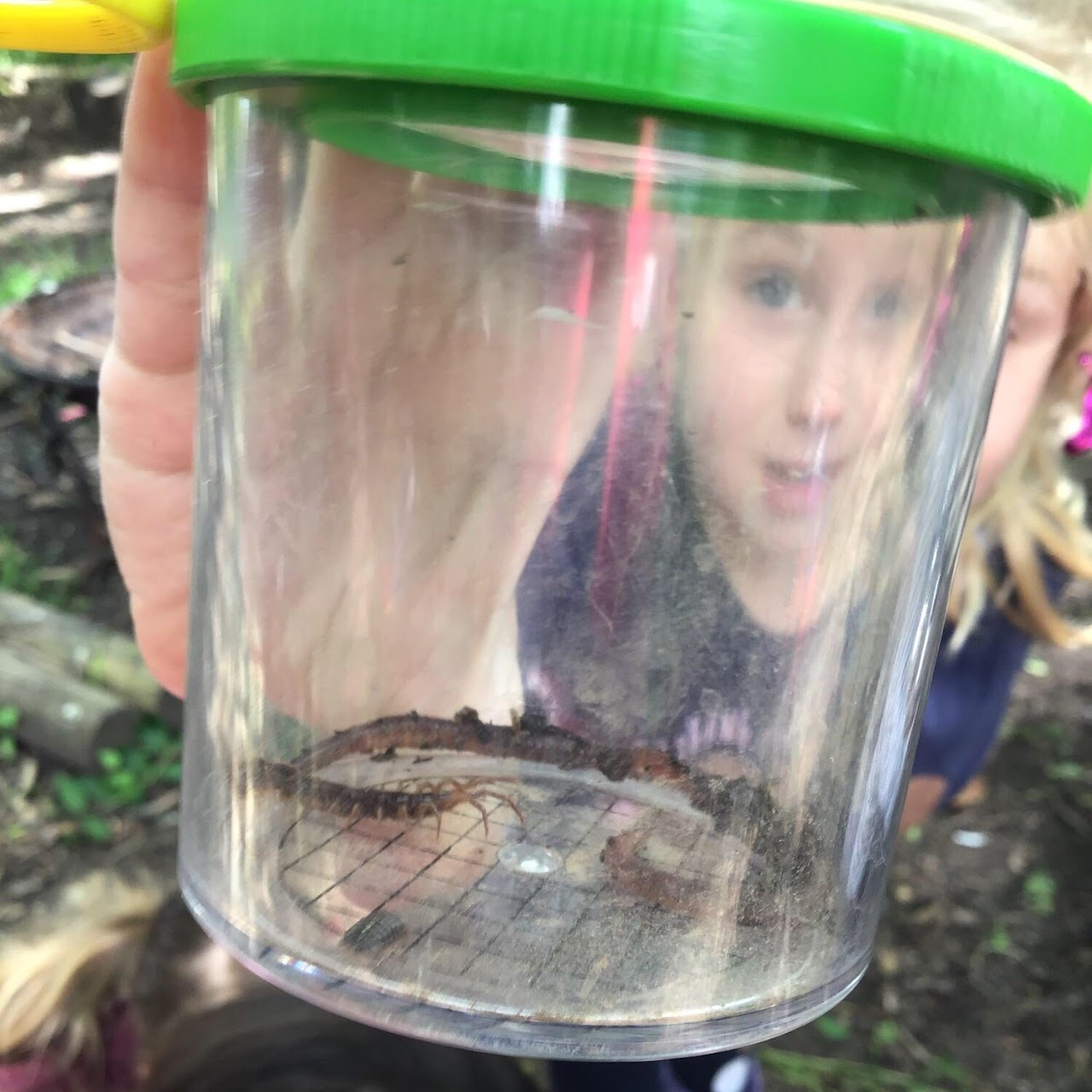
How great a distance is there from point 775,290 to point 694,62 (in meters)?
0.18

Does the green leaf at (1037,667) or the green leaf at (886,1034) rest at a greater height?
the green leaf at (1037,667)

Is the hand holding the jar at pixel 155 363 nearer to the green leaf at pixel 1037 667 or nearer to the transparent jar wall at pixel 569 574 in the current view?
the transparent jar wall at pixel 569 574

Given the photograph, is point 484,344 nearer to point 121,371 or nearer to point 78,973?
point 121,371

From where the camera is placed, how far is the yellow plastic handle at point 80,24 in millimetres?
462

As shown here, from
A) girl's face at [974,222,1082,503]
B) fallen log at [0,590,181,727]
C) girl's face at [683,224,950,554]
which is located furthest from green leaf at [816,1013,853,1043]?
girl's face at [683,224,950,554]

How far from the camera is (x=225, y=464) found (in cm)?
61

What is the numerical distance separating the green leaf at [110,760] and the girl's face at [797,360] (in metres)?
1.57

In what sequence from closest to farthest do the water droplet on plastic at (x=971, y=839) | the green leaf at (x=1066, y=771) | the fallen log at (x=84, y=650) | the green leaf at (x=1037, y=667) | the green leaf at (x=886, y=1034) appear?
the green leaf at (x=886, y=1034)
the fallen log at (x=84, y=650)
the water droplet on plastic at (x=971, y=839)
the green leaf at (x=1066, y=771)
the green leaf at (x=1037, y=667)

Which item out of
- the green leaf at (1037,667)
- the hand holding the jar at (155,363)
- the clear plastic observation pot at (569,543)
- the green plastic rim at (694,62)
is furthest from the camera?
the green leaf at (1037,667)

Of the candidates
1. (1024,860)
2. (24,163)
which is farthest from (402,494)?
(24,163)

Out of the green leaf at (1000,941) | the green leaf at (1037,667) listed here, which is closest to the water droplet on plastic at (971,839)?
the green leaf at (1000,941)

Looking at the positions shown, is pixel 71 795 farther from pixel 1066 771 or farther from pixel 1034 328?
pixel 1066 771

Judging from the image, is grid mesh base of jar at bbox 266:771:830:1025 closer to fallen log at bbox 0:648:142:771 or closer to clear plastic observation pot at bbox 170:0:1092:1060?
clear plastic observation pot at bbox 170:0:1092:1060

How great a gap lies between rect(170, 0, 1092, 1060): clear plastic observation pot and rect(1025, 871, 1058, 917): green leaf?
1.49 metres
